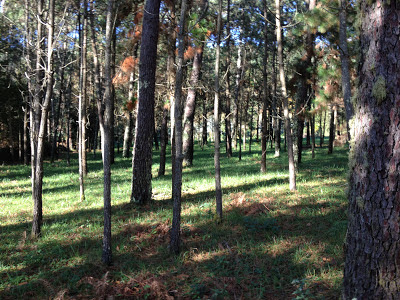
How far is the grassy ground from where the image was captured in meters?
4.10

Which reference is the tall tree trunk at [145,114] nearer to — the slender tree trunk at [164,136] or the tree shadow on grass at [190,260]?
the tree shadow on grass at [190,260]


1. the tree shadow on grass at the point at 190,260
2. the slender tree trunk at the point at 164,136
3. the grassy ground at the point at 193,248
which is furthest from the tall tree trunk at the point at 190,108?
the tree shadow on grass at the point at 190,260

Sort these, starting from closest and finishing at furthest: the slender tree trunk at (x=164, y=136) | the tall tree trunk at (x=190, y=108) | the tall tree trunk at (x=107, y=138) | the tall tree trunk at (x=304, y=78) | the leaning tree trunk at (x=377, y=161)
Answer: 1. the leaning tree trunk at (x=377, y=161)
2. the tall tree trunk at (x=107, y=138)
3. the slender tree trunk at (x=164, y=136)
4. the tall tree trunk at (x=304, y=78)
5. the tall tree trunk at (x=190, y=108)

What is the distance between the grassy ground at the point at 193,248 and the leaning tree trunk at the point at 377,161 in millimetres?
883

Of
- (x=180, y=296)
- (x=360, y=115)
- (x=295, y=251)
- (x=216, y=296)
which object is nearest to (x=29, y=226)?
(x=180, y=296)

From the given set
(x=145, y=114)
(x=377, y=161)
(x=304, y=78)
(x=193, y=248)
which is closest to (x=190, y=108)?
(x=304, y=78)

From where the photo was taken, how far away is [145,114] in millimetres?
8234

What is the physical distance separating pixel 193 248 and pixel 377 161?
3.51 m

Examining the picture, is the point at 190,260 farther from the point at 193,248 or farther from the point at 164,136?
the point at 164,136

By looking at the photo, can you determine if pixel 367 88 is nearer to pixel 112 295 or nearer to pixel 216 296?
pixel 216 296

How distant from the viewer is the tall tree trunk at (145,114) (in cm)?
825

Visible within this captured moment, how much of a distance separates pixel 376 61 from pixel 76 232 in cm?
655

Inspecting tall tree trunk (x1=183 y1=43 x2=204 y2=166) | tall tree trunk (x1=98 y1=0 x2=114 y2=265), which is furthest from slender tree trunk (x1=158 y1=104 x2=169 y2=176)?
tall tree trunk (x1=98 y1=0 x2=114 y2=265)

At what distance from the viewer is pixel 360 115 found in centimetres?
299
